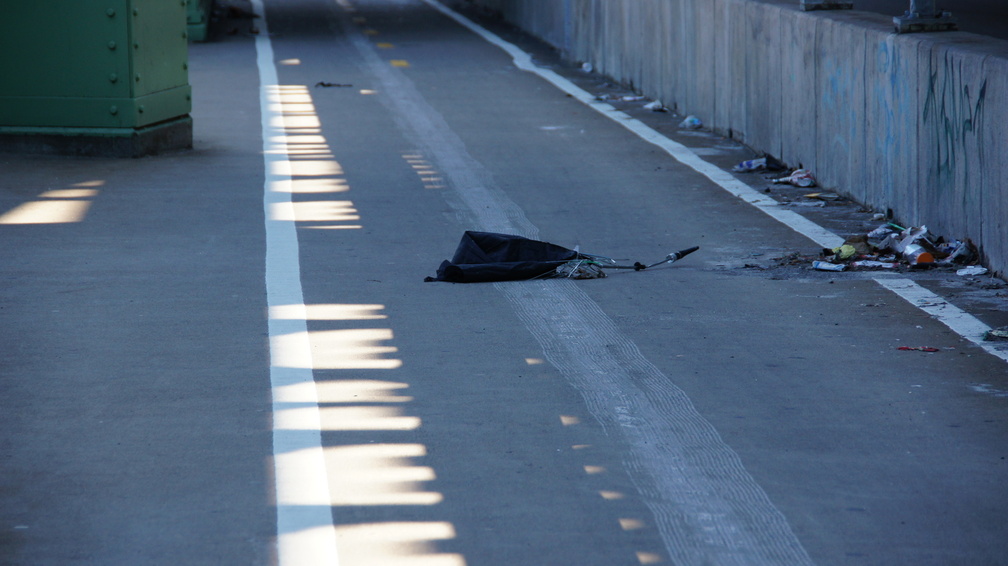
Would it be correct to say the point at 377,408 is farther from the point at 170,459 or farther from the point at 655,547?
the point at 655,547

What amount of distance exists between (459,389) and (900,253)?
153 inches

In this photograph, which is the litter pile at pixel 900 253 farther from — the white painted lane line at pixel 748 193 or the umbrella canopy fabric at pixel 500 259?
the umbrella canopy fabric at pixel 500 259

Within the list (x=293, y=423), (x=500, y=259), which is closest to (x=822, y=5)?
(x=500, y=259)

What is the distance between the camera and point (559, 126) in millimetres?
14891

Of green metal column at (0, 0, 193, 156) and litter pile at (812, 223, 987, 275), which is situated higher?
green metal column at (0, 0, 193, 156)

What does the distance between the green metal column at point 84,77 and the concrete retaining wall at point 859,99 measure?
5.92 metres

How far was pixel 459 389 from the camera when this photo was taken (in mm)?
5789

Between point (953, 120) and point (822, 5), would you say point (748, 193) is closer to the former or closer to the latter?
point (822, 5)

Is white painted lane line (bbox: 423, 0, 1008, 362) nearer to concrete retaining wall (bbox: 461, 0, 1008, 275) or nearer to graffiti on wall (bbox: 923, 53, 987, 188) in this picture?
concrete retaining wall (bbox: 461, 0, 1008, 275)

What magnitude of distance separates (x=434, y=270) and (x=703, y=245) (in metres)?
1.97

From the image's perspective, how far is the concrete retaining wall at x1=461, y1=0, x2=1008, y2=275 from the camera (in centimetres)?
805

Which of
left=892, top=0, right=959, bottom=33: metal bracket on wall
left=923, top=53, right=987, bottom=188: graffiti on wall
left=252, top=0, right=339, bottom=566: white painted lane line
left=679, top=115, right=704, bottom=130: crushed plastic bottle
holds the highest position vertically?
left=892, top=0, right=959, bottom=33: metal bracket on wall

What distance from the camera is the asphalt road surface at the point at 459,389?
14.2ft

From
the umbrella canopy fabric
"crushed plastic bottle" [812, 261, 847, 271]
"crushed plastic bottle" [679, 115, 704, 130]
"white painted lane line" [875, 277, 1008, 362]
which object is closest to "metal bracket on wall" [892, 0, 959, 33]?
"crushed plastic bottle" [812, 261, 847, 271]
